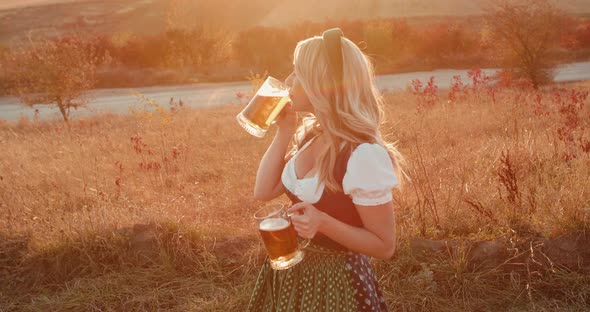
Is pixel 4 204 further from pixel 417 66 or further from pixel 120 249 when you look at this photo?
pixel 417 66

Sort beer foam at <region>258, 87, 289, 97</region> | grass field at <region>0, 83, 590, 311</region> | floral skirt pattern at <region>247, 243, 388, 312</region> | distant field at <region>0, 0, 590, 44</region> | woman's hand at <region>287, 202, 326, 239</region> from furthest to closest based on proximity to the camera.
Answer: distant field at <region>0, 0, 590, 44</region>
grass field at <region>0, 83, 590, 311</region>
beer foam at <region>258, 87, 289, 97</region>
floral skirt pattern at <region>247, 243, 388, 312</region>
woman's hand at <region>287, 202, 326, 239</region>

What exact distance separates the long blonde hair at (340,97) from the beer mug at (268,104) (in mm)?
314

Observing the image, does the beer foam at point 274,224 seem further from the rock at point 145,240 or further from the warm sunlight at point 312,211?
the rock at point 145,240

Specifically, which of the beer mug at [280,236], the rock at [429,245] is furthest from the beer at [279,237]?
the rock at [429,245]

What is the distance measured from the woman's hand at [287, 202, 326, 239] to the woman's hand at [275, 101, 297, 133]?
521 millimetres

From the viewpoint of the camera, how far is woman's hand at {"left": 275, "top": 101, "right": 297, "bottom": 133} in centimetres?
212

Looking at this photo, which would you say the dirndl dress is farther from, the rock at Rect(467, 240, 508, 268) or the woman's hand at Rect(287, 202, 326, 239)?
the rock at Rect(467, 240, 508, 268)

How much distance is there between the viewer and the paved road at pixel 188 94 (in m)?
15.4

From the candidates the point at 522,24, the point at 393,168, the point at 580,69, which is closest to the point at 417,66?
the point at 580,69

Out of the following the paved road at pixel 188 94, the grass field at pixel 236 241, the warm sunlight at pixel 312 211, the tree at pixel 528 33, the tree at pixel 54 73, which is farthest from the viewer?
the paved road at pixel 188 94

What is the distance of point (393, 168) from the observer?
1831 millimetres

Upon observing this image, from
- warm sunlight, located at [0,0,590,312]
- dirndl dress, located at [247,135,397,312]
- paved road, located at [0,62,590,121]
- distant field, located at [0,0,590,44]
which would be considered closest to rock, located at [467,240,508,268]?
warm sunlight, located at [0,0,590,312]

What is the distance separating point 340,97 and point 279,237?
19.3 inches

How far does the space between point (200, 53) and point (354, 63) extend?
24332 mm
